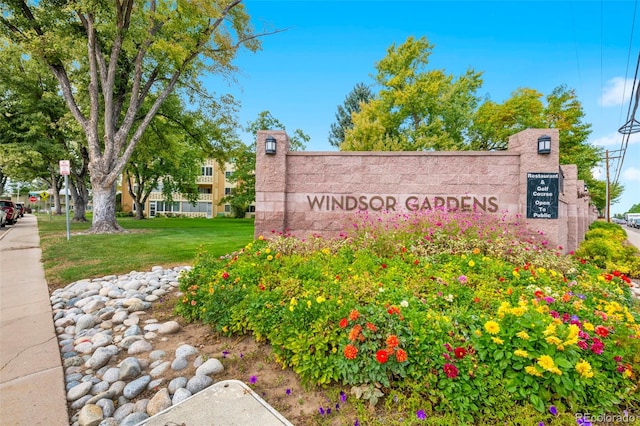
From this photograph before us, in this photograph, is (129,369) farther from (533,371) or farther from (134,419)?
(533,371)

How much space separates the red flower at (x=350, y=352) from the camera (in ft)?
6.59

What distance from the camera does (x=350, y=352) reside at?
2.02 metres

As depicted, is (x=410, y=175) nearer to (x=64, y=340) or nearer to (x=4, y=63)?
(x=64, y=340)

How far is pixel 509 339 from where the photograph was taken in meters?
2.00

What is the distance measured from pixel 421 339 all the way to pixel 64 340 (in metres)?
3.54

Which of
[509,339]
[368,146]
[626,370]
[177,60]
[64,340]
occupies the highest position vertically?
[177,60]

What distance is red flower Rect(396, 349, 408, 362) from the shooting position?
1.92 metres

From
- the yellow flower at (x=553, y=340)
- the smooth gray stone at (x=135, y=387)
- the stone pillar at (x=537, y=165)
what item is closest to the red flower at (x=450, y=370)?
the yellow flower at (x=553, y=340)

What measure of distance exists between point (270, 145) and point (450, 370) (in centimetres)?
557

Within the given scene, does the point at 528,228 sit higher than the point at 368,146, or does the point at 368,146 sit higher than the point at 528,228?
the point at 368,146

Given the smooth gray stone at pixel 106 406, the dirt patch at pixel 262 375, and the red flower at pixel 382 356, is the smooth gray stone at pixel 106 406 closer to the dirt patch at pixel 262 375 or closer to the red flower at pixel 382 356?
the dirt patch at pixel 262 375

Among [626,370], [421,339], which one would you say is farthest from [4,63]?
[626,370]

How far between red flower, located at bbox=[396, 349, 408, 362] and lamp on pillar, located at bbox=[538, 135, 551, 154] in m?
6.11

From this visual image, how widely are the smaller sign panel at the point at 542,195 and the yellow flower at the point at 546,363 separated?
5375 millimetres
